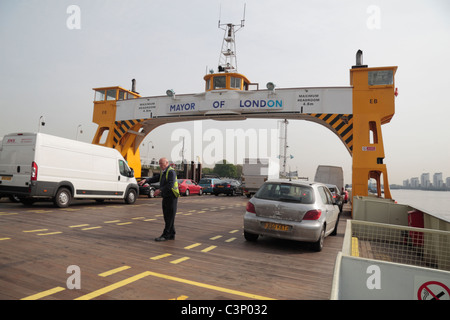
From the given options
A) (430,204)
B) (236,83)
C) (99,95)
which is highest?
(236,83)

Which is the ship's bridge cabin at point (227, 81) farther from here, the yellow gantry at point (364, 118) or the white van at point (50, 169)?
the white van at point (50, 169)

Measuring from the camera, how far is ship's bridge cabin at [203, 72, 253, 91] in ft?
53.7

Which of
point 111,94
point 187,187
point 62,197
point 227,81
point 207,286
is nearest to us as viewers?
point 207,286

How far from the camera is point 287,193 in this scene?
6449 millimetres

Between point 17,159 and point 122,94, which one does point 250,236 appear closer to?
point 17,159

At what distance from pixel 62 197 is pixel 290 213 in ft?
29.7

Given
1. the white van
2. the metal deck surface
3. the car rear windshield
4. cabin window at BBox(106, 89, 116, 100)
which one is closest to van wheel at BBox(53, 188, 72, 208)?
the white van

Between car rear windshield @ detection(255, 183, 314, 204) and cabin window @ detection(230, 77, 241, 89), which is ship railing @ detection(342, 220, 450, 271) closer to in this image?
car rear windshield @ detection(255, 183, 314, 204)

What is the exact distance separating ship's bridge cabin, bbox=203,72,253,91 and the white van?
24.2ft

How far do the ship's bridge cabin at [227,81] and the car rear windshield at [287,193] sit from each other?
10.7 metres

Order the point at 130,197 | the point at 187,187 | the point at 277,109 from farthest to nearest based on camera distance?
the point at 187,187 < the point at 277,109 < the point at 130,197

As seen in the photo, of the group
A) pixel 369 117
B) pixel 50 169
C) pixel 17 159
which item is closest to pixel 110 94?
pixel 17 159

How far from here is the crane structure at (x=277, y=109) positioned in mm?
13133
